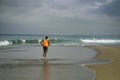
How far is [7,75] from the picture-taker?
11.4m

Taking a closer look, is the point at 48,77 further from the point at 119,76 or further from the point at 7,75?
the point at 119,76

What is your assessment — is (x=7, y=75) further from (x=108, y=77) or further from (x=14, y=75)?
(x=108, y=77)

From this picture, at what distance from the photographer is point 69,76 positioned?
36.5 feet

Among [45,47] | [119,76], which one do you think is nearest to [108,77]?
[119,76]

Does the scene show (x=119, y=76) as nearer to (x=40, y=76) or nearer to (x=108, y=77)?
(x=108, y=77)

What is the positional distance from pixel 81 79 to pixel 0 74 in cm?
365

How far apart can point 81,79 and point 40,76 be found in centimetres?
179

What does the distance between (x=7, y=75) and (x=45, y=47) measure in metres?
8.46

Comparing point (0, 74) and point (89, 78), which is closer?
point (89, 78)

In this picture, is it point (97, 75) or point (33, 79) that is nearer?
point (33, 79)

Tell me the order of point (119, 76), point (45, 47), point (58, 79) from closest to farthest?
point (58, 79), point (119, 76), point (45, 47)

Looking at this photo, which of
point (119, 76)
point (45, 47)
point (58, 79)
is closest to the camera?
point (58, 79)

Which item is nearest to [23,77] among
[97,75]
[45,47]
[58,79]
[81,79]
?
[58,79]

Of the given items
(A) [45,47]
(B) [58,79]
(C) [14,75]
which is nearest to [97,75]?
(B) [58,79]
